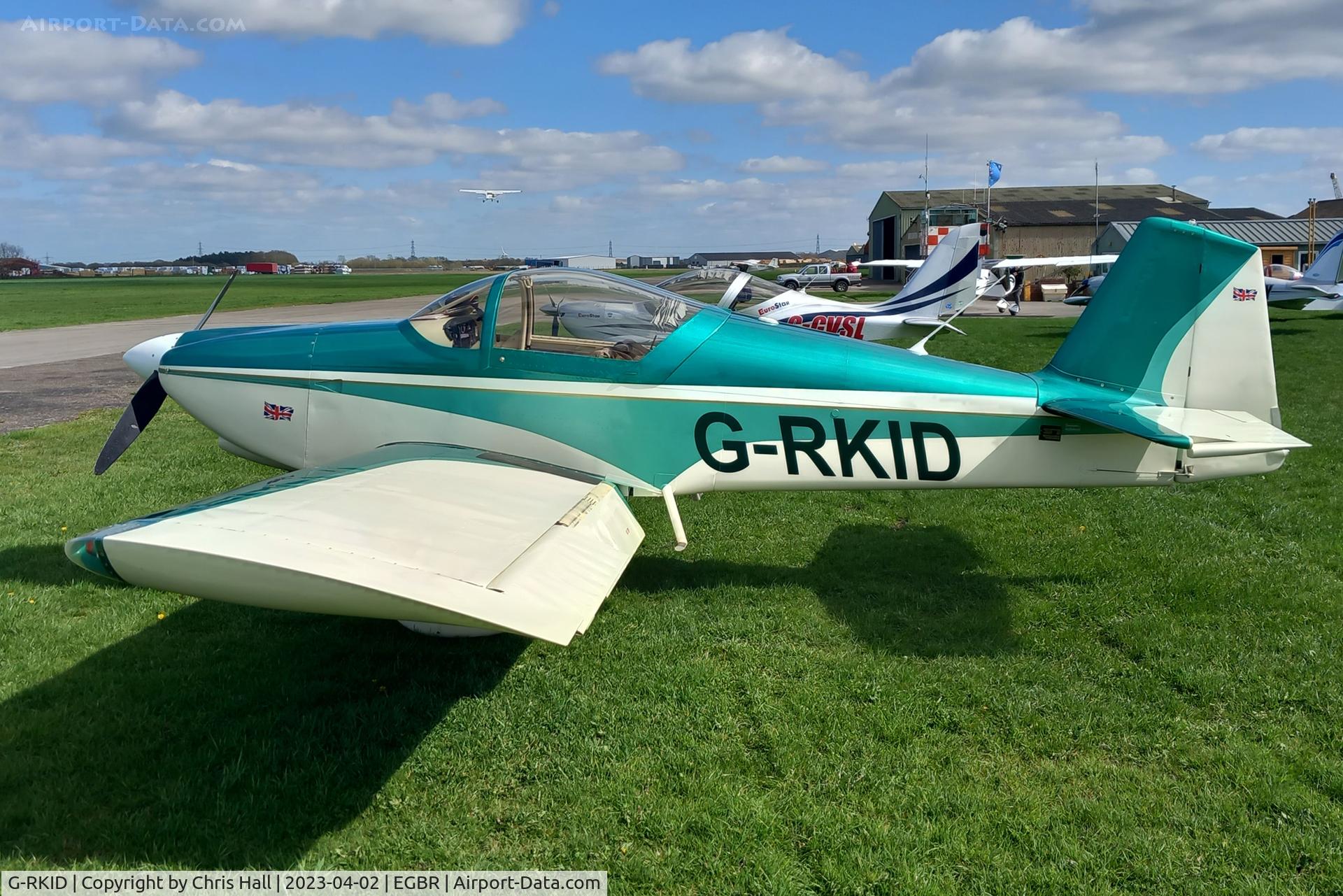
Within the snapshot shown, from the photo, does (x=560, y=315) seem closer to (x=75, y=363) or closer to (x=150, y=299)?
(x=75, y=363)

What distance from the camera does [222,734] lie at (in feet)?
12.2

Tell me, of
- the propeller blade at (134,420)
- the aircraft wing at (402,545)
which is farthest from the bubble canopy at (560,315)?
the propeller blade at (134,420)

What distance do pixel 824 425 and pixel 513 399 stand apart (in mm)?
1799

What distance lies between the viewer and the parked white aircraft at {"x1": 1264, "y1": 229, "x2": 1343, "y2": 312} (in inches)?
935

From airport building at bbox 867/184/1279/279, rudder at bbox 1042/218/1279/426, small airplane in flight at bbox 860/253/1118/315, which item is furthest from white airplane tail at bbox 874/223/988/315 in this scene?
airport building at bbox 867/184/1279/279

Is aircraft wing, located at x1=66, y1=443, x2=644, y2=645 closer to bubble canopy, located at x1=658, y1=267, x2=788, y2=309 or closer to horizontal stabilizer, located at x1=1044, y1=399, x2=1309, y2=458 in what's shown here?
horizontal stabilizer, located at x1=1044, y1=399, x2=1309, y2=458

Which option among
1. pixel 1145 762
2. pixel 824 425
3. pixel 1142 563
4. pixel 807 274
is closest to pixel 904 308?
pixel 1142 563

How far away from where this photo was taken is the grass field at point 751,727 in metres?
3.04

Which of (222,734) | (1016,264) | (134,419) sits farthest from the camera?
(1016,264)

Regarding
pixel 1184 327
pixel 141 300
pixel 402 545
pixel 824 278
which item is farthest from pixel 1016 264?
pixel 141 300

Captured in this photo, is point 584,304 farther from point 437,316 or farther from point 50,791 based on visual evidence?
point 50,791

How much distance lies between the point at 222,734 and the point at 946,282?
1805cm

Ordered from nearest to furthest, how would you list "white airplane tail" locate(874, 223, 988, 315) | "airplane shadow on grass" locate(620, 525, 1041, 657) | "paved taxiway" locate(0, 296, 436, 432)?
"airplane shadow on grass" locate(620, 525, 1041, 657)
"paved taxiway" locate(0, 296, 436, 432)
"white airplane tail" locate(874, 223, 988, 315)

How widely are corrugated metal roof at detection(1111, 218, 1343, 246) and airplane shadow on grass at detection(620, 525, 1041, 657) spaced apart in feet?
171
